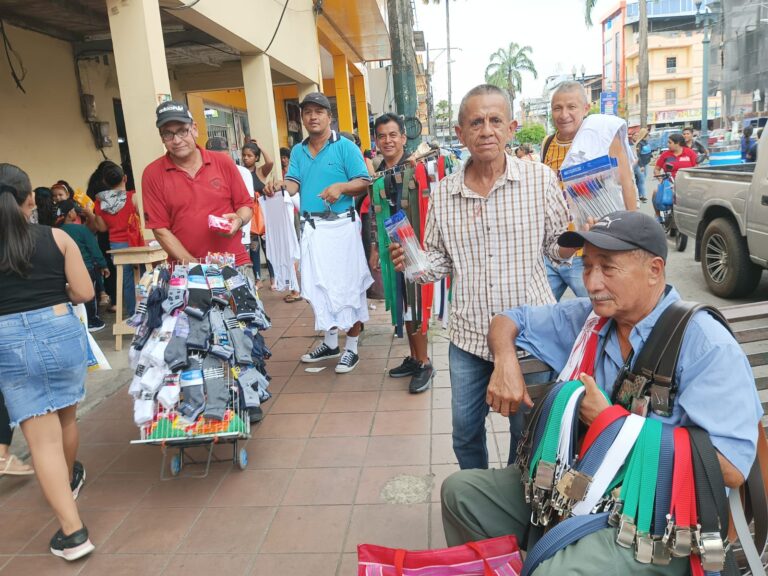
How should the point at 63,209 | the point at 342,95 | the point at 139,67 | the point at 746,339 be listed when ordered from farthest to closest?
the point at 342,95 → the point at 63,209 → the point at 139,67 → the point at 746,339

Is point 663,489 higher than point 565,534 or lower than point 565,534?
higher

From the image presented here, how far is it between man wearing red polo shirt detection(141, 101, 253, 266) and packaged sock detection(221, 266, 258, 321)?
366 millimetres

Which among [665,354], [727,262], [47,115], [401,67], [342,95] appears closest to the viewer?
[665,354]

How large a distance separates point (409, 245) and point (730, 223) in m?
5.23

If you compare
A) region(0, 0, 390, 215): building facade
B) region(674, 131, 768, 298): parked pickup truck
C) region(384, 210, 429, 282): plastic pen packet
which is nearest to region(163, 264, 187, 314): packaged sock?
region(384, 210, 429, 282): plastic pen packet

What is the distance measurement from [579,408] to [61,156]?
8.11 m

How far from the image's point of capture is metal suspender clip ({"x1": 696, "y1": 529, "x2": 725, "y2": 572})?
4.71 ft

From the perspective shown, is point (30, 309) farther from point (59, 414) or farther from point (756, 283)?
point (756, 283)

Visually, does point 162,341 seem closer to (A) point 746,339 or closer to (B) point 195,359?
(B) point 195,359

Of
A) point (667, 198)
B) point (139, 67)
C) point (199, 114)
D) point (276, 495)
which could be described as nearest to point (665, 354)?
point (276, 495)

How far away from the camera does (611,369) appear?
1874 mm

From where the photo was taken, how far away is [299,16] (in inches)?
406

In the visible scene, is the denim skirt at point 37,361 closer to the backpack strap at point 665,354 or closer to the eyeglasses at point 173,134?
the eyeglasses at point 173,134

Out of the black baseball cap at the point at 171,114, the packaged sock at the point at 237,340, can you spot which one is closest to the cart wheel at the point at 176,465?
the packaged sock at the point at 237,340
